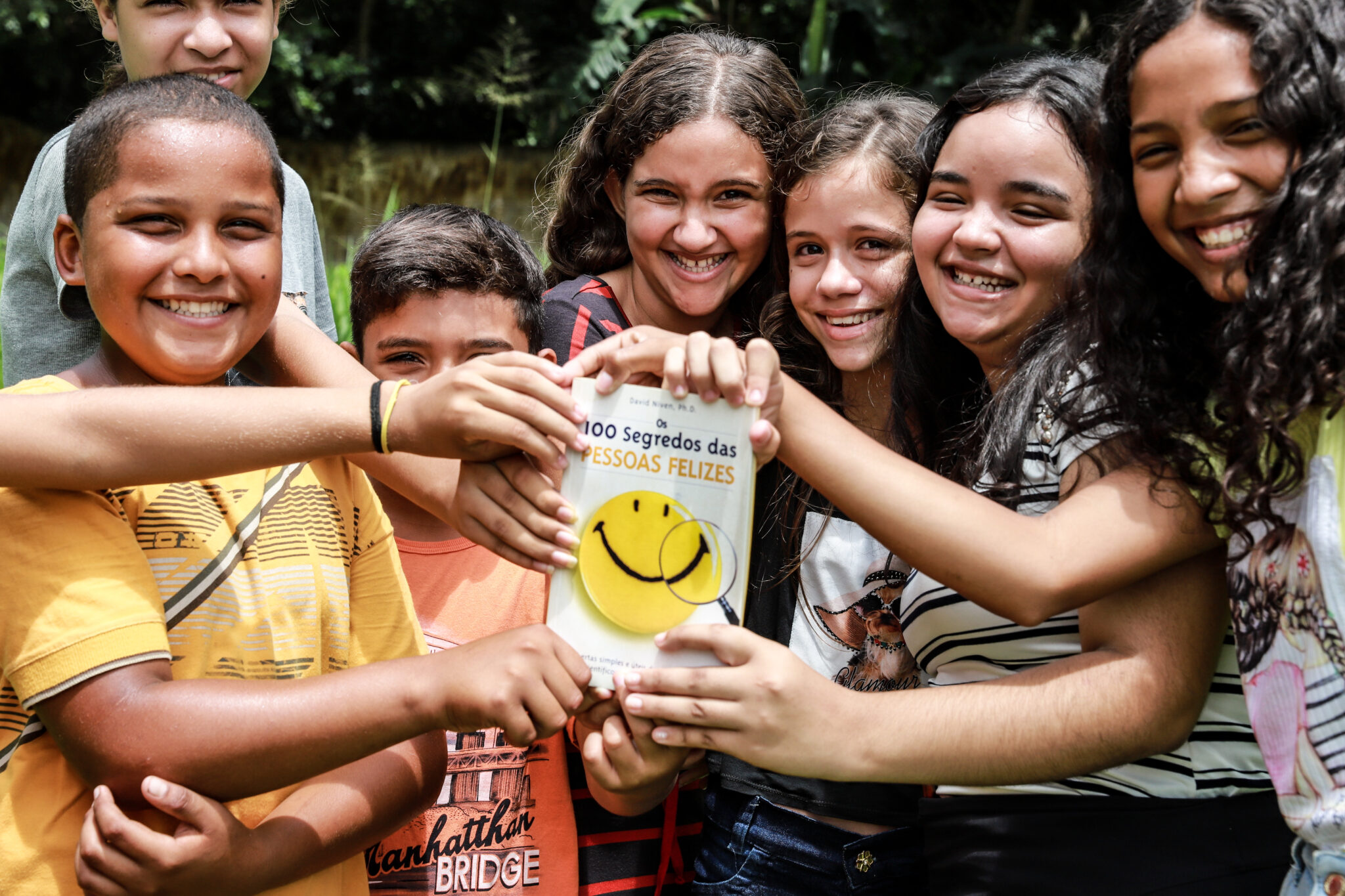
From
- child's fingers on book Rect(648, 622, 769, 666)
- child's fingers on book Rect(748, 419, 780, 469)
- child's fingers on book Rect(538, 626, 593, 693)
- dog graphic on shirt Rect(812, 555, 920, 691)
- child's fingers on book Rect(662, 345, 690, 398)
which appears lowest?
dog graphic on shirt Rect(812, 555, 920, 691)

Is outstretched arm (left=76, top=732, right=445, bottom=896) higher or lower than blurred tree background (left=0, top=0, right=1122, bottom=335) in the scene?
lower

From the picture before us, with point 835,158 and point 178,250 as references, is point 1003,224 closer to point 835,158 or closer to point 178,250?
point 835,158

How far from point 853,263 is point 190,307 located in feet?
4.85

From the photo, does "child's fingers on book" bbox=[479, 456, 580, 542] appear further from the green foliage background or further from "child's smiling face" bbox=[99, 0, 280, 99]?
the green foliage background

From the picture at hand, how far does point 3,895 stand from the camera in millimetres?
1601

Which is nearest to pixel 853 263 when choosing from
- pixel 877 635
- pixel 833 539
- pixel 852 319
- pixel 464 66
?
pixel 852 319

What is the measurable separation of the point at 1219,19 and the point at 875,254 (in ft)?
3.66

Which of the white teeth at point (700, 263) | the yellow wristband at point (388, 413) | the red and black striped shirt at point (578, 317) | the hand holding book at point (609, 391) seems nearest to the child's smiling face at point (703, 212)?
the white teeth at point (700, 263)

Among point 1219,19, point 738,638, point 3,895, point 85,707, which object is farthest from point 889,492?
point 3,895

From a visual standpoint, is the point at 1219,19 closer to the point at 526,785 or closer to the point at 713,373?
the point at 713,373

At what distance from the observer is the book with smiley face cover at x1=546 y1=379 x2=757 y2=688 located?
177 centimetres

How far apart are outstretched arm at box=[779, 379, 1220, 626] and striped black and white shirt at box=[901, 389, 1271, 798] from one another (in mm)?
137

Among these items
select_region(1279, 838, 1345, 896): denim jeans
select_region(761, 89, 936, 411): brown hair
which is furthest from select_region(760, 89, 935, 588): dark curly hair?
select_region(1279, 838, 1345, 896): denim jeans

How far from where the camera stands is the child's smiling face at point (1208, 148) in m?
1.57
